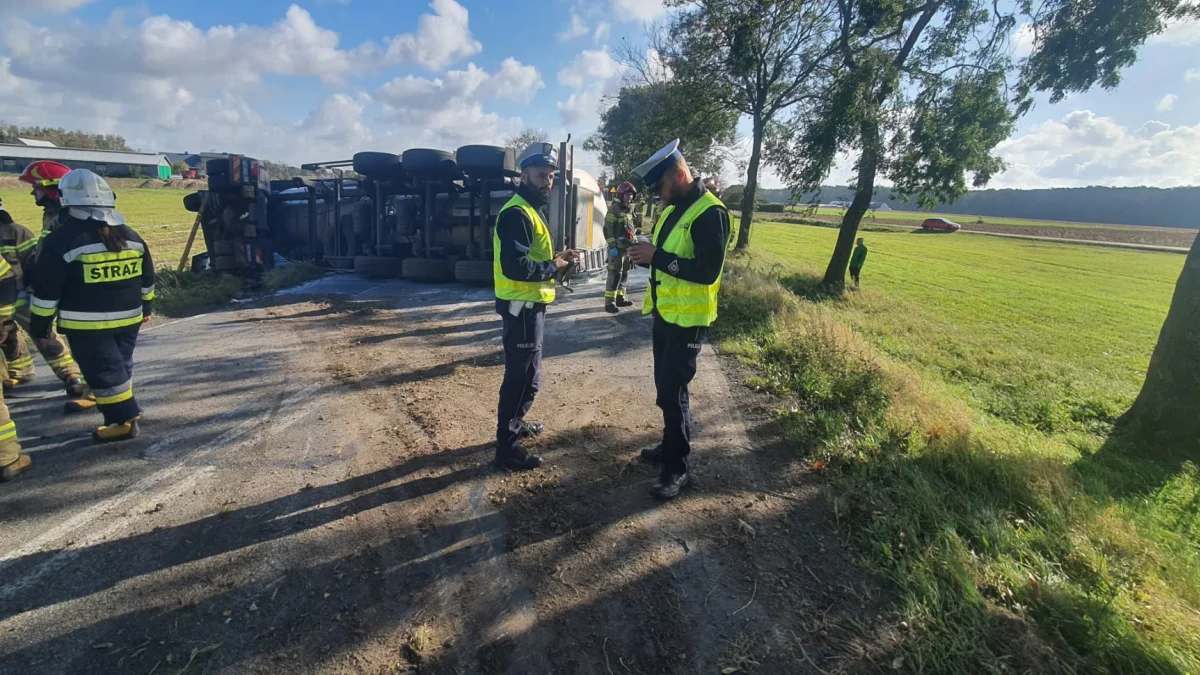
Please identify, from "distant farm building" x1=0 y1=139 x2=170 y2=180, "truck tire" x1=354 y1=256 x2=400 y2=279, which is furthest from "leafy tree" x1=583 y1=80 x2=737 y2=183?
"distant farm building" x1=0 y1=139 x2=170 y2=180

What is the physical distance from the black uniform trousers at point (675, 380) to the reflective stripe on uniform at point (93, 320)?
374cm

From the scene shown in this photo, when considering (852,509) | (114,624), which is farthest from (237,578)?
(852,509)

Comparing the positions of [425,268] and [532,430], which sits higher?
[425,268]

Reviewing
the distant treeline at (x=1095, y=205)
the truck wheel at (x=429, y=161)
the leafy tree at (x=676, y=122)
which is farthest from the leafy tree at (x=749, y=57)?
the distant treeline at (x=1095, y=205)

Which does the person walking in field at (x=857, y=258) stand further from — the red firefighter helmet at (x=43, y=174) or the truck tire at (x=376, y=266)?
the red firefighter helmet at (x=43, y=174)

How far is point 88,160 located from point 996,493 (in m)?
70.7

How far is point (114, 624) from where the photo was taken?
224 centimetres

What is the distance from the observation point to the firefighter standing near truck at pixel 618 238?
853 cm

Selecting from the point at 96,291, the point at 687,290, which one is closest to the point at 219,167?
the point at 96,291

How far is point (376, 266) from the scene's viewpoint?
35.6 feet

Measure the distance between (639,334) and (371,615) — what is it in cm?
556

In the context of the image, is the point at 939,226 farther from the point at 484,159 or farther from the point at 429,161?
the point at 429,161

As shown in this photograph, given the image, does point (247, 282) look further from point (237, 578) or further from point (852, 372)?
point (852, 372)

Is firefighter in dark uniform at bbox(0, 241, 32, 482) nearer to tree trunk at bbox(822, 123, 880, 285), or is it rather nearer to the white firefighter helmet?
the white firefighter helmet
